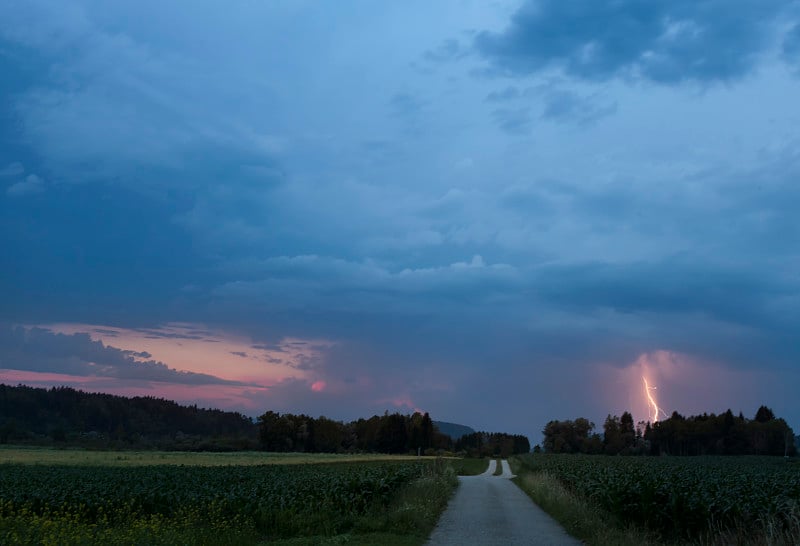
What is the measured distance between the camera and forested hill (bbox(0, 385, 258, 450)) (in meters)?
146

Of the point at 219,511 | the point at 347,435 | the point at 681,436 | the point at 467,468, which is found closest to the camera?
the point at 219,511

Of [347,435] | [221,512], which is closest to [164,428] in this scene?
[347,435]

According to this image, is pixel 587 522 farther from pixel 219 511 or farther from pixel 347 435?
pixel 347 435

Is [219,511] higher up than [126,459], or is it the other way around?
[219,511]

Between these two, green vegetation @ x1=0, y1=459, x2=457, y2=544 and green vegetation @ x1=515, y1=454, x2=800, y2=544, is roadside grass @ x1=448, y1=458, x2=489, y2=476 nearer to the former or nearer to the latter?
green vegetation @ x1=0, y1=459, x2=457, y2=544

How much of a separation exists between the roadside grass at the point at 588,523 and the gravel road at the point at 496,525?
0.37 meters

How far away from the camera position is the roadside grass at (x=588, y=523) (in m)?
17.7

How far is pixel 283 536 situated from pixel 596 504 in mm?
11533

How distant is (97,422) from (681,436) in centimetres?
15079

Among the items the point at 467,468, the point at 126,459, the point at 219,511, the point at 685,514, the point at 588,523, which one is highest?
the point at 685,514

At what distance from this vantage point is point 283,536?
21.0m

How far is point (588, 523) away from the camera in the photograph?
20.6 meters

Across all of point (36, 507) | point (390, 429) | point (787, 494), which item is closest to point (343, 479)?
point (36, 507)

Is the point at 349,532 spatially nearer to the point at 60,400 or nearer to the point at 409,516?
the point at 409,516
